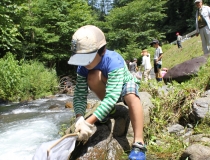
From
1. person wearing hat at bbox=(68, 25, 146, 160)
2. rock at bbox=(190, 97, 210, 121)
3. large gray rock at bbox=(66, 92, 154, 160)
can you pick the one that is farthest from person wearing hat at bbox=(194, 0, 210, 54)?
person wearing hat at bbox=(68, 25, 146, 160)

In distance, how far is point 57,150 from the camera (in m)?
1.94

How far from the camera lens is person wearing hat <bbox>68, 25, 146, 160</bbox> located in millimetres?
2061

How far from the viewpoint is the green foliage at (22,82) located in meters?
10.5

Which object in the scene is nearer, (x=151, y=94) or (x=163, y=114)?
(x=163, y=114)

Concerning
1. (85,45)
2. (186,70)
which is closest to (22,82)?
(186,70)

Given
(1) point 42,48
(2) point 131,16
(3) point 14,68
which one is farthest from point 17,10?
(2) point 131,16

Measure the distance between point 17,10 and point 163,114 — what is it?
6.82 metres

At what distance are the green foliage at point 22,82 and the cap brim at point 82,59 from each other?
906 centimetres

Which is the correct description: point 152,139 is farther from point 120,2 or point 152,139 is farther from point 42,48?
point 120,2

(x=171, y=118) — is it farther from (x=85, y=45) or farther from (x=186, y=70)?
(x=186, y=70)

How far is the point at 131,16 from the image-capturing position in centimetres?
2847

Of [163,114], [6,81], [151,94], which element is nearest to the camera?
[163,114]

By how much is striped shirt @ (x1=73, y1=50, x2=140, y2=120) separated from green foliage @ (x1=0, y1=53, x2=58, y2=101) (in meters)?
8.71

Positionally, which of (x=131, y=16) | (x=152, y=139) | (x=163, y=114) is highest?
(x=131, y=16)
